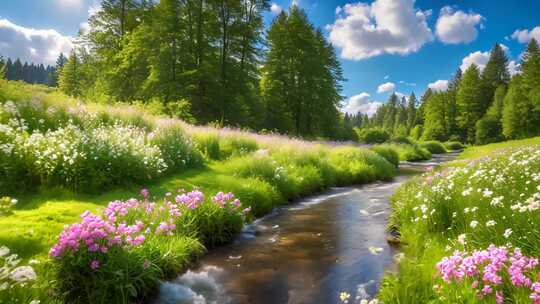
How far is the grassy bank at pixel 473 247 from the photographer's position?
8.63ft

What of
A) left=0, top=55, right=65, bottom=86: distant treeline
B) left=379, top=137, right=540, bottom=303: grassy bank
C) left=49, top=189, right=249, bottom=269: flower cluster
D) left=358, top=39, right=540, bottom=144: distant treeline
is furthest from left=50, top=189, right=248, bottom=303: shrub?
left=0, top=55, right=65, bottom=86: distant treeline

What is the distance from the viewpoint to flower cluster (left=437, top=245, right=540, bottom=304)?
8.11 feet

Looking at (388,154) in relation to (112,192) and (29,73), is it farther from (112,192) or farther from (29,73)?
(29,73)

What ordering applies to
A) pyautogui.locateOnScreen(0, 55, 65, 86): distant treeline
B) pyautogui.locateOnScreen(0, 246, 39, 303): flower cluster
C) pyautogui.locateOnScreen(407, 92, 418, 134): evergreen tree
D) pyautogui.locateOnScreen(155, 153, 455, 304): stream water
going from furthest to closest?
pyautogui.locateOnScreen(0, 55, 65, 86): distant treeline
pyautogui.locateOnScreen(407, 92, 418, 134): evergreen tree
pyautogui.locateOnScreen(155, 153, 455, 304): stream water
pyautogui.locateOnScreen(0, 246, 39, 303): flower cluster

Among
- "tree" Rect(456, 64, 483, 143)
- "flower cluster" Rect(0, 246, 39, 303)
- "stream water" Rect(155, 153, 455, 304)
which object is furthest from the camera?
"tree" Rect(456, 64, 483, 143)

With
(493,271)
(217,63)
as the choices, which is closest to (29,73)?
(217,63)

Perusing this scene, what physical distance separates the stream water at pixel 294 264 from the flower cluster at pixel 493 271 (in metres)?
1.59

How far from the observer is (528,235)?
3.49m

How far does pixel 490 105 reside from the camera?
63.0 meters

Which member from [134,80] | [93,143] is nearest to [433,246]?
[93,143]

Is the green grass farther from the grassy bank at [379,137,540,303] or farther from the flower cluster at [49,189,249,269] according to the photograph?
the flower cluster at [49,189,249,269]

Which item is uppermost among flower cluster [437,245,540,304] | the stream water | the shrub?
flower cluster [437,245,540,304]

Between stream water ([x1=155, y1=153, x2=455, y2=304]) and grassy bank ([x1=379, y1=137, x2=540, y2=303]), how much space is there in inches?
24.4

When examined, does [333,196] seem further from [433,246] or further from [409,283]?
[409,283]
